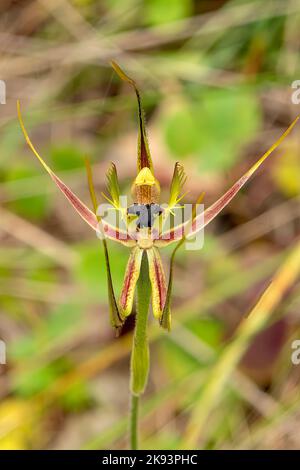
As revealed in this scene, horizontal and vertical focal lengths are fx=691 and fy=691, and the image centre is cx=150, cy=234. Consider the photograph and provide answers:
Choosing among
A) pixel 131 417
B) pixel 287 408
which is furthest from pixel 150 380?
pixel 131 417

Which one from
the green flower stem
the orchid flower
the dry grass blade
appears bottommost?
the green flower stem

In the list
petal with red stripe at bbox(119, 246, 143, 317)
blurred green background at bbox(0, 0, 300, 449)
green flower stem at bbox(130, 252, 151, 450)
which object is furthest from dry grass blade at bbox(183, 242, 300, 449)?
petal with red stripe at bbox(119, 246, 143, 317)

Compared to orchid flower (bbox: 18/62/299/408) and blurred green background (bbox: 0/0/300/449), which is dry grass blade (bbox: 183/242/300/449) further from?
orchid flower (bbox: 18/62/299/408)

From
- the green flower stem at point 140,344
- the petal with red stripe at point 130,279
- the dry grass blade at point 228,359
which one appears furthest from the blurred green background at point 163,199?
the petal with red stripe at point 130,279

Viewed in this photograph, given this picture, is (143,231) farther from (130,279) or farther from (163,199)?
(163,199)

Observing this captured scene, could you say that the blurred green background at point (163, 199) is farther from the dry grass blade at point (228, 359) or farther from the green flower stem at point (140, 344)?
the green flower stem at point (140, 344)

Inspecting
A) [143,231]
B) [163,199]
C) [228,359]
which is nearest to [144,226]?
[143,231]

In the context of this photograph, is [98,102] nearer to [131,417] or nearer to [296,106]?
[296,106]
